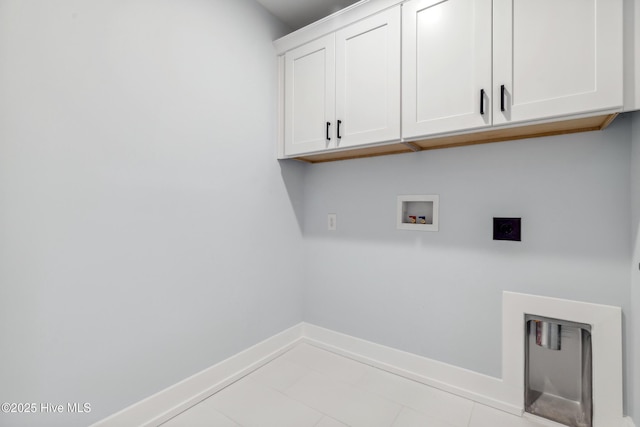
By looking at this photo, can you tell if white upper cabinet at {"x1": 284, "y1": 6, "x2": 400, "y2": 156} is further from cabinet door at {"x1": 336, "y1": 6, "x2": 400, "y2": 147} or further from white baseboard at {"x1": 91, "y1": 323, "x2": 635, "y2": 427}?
white baseboard at {"x1": 91, "y1": 323, "x2": 635, "y2": 427}

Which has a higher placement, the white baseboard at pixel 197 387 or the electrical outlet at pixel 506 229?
the electrical outlet at pixel 506 229

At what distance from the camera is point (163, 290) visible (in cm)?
141

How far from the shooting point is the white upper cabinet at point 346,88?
152cm

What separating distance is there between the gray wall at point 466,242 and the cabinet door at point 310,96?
13.6 inches

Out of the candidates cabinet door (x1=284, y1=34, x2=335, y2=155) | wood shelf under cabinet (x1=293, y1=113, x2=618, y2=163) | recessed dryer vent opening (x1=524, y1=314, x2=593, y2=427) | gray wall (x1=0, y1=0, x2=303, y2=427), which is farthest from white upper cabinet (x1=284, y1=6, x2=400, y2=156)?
recessed dryer vent opening (x1=524, y1=314, x2=593, y2=427)

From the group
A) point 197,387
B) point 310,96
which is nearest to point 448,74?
point 310,96

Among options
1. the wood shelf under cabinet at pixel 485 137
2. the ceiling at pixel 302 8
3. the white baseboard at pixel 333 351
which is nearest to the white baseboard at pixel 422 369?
the white baseboard at pixel 333 351

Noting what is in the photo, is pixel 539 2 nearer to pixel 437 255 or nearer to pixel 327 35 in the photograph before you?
pixel 327 35

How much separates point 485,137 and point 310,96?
3.50 feet

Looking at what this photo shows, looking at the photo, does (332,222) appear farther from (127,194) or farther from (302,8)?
(302,8)

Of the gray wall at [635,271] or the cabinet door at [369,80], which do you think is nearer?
the gray wall at [635,271]

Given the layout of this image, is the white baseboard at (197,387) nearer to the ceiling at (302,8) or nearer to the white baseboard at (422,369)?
the white baseboard at (422,369)

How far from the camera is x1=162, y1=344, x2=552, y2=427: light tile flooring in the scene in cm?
139

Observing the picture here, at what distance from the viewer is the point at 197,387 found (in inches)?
60.5
